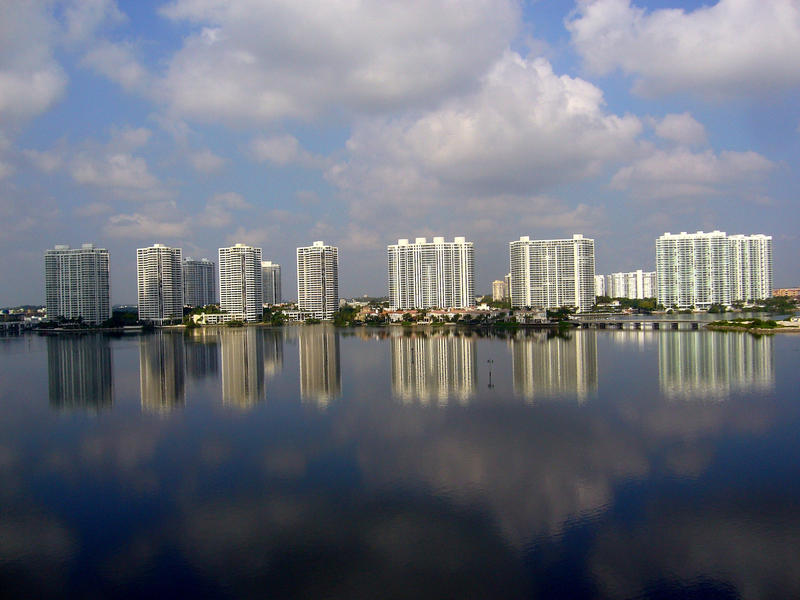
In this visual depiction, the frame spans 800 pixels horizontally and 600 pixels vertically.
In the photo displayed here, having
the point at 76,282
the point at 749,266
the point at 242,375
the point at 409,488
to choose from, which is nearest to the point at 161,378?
the point at 242,375

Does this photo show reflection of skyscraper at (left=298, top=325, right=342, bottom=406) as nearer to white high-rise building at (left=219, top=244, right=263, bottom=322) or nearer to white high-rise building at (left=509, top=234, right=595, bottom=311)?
white high-rise building at (left=509, top=234, right=595, bottom=311)

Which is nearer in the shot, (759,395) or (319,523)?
(319,523)

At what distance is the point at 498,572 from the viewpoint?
3594 millimetres

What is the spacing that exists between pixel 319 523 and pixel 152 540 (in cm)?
116

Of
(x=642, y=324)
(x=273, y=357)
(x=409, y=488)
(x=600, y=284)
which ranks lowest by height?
(x=409, y=488)

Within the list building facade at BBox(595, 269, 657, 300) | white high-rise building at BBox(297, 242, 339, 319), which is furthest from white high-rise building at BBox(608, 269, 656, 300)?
white high-rise building at BBox(297, 242, 339, 319)

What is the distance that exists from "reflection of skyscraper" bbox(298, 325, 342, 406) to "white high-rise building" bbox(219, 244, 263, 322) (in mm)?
16138

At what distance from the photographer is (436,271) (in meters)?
33.0

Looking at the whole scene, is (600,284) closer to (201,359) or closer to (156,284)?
(156,284)

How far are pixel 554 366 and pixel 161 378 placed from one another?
314 inches

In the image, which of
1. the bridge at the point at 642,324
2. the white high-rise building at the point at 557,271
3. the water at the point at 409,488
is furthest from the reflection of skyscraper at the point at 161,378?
the white high-rise building at the point at 557,271

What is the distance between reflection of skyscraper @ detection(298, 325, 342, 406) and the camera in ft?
31.4

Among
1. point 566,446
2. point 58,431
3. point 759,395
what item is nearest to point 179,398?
point 58,431

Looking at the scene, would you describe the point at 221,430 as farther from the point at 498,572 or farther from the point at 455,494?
the point at 498,572
